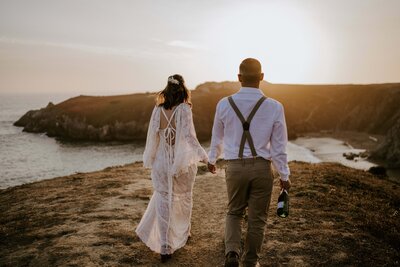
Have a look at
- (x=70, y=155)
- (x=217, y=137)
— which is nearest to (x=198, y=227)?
(x=217, y=137)

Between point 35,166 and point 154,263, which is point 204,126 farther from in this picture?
point 154,263

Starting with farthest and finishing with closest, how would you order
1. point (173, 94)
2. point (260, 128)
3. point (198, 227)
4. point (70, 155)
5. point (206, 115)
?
point (206, 115) < point (70, 155) < point (198, 227) < point (173, 94) < point (260, 128)

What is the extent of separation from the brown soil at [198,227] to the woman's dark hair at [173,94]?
290 cm

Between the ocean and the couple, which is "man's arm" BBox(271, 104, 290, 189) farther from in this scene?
the ocean

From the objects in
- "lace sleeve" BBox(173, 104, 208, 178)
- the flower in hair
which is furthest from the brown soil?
the flower in hair

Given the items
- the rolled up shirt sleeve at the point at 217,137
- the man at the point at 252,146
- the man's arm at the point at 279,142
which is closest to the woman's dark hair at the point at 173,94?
the rolled up shirt sleeve at the point at 217,137

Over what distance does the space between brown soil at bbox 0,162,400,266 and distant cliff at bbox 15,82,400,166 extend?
5480cm

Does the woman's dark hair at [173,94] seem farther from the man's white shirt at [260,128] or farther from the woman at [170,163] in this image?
the man's white shirt at [260,128]

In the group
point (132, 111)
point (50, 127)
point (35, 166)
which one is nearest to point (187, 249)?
point (35, 166)

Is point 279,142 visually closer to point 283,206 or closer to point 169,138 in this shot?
point 283,206

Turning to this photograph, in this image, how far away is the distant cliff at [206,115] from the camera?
70000mm

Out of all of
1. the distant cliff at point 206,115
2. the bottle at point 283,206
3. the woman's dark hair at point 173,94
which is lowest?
the distant cliff at point 206,115

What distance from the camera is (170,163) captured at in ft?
21.3

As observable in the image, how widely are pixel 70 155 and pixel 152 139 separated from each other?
4899 cm
